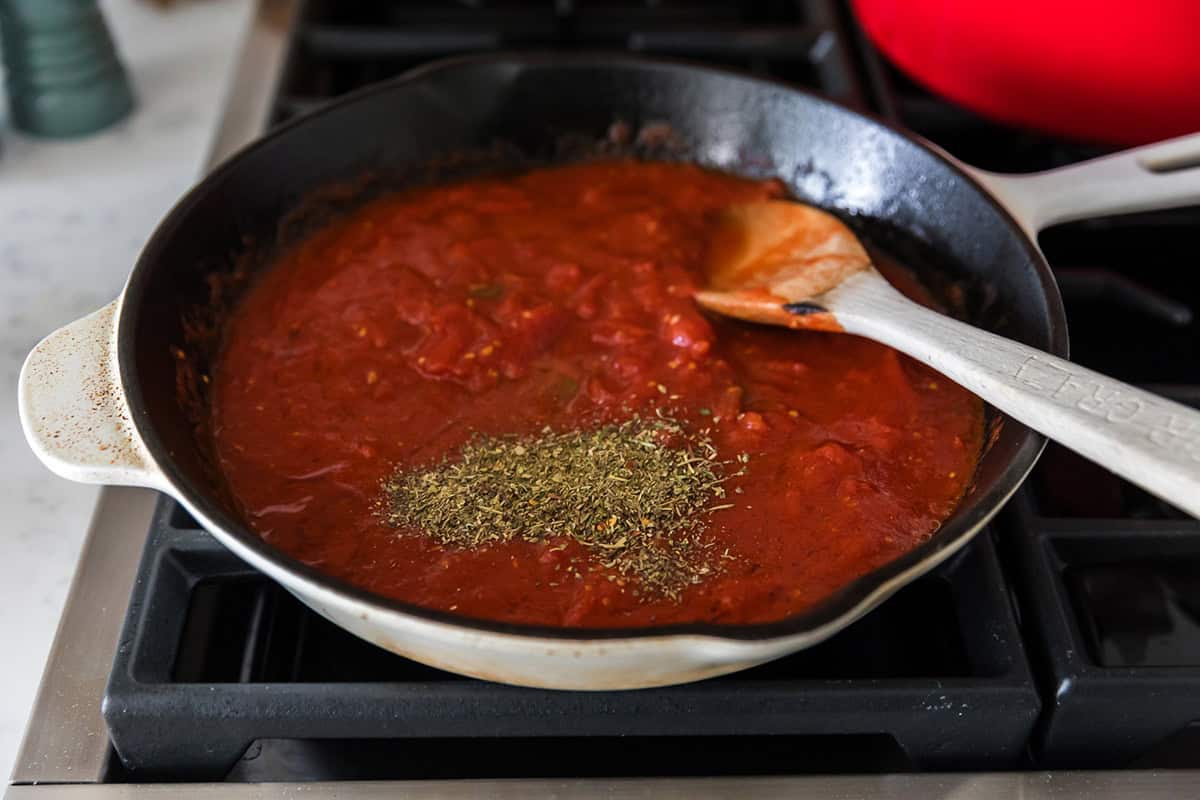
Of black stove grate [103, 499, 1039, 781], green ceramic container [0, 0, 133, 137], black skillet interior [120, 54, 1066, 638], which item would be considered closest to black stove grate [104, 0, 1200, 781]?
black stove grate [103, 499, 1039, 781]

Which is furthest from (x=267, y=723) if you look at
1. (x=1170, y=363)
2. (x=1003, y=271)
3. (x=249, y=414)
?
(x=1170, y=363)

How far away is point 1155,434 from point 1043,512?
1.13 feet

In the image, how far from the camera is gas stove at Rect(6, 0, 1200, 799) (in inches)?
34.9

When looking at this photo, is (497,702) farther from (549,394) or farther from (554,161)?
(554,161)

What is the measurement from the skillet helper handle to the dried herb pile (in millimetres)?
203

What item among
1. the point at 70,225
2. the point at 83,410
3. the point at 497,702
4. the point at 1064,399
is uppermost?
the point at 1064,399

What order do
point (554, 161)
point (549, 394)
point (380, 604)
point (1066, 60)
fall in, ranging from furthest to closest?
point (554, 161), point (1066, 60), point (549, 394), point (380, 604)

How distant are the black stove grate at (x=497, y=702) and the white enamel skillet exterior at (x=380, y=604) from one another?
63mm

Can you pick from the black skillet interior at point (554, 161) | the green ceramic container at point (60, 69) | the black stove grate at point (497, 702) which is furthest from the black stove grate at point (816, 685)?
the green ceramic container at point (60, 69)

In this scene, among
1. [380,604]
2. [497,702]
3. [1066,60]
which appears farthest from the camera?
[1066,60]

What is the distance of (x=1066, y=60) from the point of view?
1.34 m

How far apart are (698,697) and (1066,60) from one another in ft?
2.94

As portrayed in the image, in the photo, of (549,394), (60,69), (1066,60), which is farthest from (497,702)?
(60,69)

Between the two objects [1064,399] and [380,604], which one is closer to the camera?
[380,604]
